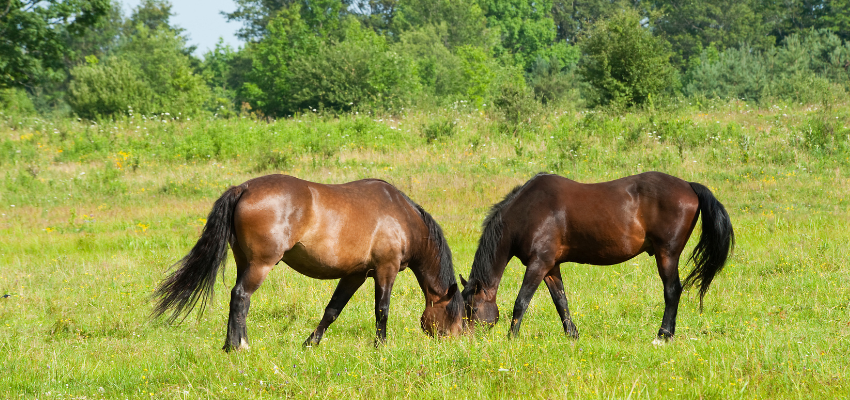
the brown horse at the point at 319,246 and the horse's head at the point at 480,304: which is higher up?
the brown horse at the point at 319,246

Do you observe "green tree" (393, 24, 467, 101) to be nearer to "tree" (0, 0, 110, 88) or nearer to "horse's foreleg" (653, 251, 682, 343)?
"tree" (0, 0, 110, 88)

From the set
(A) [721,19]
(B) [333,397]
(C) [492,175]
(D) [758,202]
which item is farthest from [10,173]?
(A) [721,19]

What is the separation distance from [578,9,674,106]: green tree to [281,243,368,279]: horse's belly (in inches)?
730

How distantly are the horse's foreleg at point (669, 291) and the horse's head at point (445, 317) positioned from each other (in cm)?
191

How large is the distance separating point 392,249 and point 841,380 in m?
3.65

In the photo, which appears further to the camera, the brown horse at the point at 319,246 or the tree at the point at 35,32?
the tree at the point at 35,32

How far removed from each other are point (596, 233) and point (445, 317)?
1.73 metres

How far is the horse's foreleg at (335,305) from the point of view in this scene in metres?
6.34

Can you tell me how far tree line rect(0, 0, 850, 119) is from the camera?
23.9 meters

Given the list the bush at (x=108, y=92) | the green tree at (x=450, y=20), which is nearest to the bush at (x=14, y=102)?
the bush at (x=108, y=92)

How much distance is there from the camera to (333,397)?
436 cm

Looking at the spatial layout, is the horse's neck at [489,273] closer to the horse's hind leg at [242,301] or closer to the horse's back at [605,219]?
the horse's back at [605,219]

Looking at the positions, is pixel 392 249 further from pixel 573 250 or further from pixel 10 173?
pixel 10 173

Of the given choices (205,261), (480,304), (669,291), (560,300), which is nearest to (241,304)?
(205,261)
